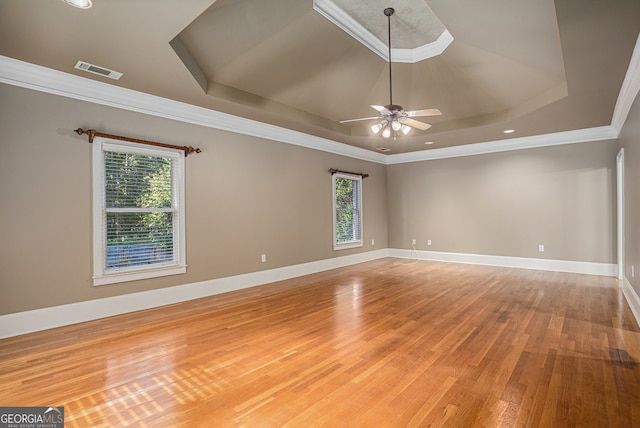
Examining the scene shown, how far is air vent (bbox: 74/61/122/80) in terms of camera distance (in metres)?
3.32

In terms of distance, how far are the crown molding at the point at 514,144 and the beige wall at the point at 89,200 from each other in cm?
233

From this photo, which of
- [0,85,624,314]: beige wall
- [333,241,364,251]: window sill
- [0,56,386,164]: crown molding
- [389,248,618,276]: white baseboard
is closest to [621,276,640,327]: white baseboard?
[0,85,624,314]: beige wall

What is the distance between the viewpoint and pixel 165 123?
14.4ft

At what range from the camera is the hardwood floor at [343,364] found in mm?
1970

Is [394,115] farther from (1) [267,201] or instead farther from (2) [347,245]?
(2) [347,245]

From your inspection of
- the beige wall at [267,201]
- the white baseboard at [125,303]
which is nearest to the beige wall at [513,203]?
the beige wall at [267,201]

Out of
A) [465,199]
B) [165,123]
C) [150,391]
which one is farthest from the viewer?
[465,199]

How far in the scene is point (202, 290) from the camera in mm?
4691

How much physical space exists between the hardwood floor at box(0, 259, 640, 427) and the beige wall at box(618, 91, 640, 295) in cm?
59

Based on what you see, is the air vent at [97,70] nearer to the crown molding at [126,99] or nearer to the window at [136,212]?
the crown molding at [126,99]

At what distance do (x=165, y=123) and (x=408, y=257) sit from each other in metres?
6.40

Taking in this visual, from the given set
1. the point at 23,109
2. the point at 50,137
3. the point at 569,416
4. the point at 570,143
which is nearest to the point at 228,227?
the point at 50,137

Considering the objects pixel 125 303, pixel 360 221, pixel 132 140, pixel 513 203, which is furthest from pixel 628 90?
pixel 125 303

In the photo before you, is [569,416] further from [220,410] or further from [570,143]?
[570,143]
